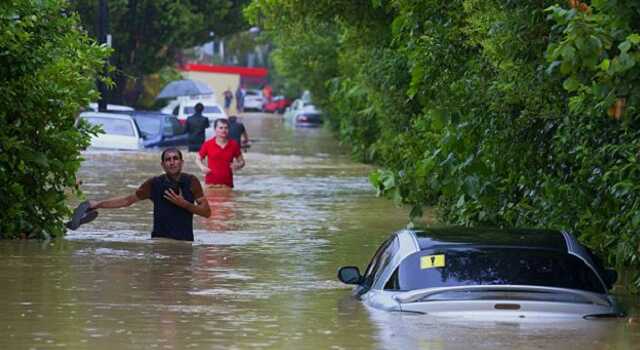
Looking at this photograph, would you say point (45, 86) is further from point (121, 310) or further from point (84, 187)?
point (84, 187)

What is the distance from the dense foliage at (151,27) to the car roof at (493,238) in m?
38.7

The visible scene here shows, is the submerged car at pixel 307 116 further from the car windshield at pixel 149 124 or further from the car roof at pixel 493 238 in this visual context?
the car roof at pixel 493 238

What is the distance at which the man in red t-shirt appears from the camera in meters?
25.5

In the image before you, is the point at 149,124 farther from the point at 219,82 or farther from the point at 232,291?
the point at 219,82

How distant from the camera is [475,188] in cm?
1698

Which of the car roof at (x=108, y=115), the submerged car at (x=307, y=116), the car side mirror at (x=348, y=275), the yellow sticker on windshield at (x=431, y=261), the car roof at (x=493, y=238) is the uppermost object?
the car roof at (x=493, y=238)

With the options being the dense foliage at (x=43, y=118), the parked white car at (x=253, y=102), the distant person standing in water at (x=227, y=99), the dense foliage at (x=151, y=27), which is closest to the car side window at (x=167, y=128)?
the dense foliage at (x=151, y=27)

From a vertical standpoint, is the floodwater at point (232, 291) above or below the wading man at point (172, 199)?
below

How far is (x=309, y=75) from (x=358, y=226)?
110ft

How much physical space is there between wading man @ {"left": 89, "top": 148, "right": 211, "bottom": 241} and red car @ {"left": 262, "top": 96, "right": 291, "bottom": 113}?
88796 millimetres

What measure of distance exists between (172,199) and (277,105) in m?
91.3

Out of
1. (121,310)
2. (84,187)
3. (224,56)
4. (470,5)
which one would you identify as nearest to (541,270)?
(121,310)

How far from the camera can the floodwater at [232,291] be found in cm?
1053

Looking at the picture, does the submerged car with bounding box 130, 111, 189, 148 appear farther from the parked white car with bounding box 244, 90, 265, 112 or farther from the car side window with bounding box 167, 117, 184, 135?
the parked white car with bounding box 244, 90, 265, 112
